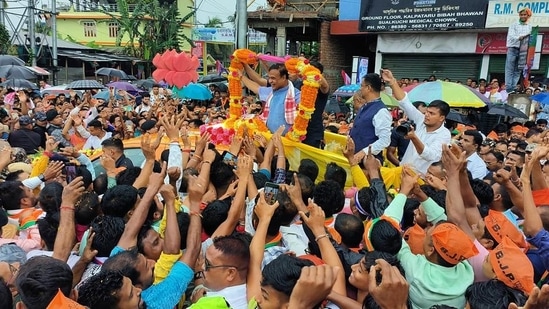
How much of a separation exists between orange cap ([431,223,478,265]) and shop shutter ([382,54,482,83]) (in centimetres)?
1489

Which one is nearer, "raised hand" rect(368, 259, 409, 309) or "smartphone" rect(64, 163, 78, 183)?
"raised hand" rect(368, 259, 409, 309)

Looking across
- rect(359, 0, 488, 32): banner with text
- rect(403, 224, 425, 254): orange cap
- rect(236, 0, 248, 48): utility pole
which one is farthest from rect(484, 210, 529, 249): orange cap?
rect(359, 0, 488, 32): banner with text

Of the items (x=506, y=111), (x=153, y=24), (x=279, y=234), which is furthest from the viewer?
(x=153, y=24)

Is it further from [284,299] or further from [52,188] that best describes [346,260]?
[52,188]

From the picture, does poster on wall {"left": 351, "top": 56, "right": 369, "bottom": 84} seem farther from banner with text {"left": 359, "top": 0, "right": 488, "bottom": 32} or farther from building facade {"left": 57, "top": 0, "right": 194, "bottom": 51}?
building facade {"left": 57, "top": 0, "right": 194, "bottom": 51}

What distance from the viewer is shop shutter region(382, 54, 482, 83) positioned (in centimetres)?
1573

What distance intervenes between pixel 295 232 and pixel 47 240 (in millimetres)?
1606

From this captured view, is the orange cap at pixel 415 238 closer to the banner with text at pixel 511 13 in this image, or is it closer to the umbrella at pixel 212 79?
the banner with text at pixel 511 13

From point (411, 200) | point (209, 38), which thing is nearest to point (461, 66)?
point (209, 38)

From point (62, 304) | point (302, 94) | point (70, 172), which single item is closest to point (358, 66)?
point (302, 94)

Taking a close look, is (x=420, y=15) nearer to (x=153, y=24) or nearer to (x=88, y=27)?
(x=153, y=24)

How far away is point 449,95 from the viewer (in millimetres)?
7652

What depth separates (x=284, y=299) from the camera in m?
1.90

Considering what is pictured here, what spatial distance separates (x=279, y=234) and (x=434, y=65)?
49.8 feet
